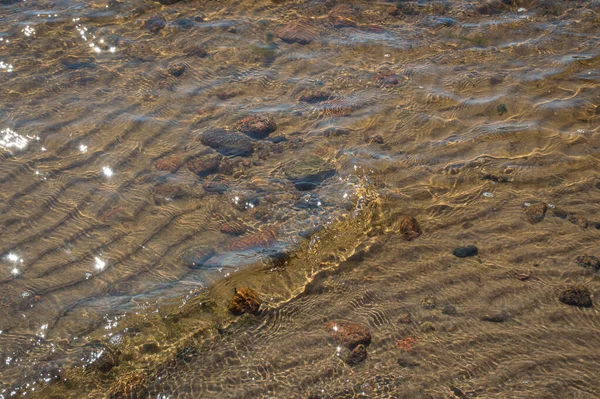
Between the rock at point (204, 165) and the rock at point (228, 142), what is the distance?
0.24m

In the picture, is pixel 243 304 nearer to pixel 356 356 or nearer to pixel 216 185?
pixel 356 356

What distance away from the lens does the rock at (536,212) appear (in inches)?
221

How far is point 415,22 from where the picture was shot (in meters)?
9.49

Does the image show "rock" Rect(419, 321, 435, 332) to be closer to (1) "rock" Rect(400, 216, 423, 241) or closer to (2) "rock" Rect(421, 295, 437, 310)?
(2) "rock" Rect(421, 295, 437, 310)

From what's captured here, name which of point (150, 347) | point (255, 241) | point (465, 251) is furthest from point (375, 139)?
point (150, 347)

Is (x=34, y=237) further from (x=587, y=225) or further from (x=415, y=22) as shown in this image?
(x=415, y=22)

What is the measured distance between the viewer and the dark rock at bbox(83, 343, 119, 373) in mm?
4352

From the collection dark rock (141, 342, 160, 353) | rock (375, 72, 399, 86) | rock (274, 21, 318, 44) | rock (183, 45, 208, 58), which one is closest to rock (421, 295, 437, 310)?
dark rock (141, 342, 160, 353)

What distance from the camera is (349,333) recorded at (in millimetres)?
4582

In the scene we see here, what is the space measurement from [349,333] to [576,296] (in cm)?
218

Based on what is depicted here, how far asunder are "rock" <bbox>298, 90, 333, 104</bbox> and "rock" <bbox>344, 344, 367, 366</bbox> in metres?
4.34

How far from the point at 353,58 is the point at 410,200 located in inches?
142

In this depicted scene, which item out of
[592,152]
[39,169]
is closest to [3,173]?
[39,169]

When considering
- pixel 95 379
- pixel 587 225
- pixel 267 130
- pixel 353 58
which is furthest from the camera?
pixel 353 58
